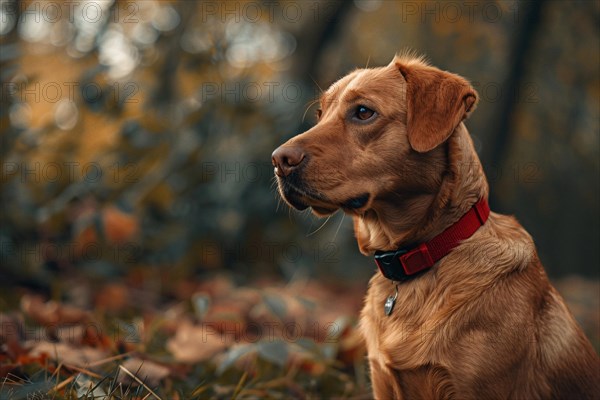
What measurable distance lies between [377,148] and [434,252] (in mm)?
546

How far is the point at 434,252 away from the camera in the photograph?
2.73m

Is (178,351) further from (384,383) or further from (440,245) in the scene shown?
(440,245)

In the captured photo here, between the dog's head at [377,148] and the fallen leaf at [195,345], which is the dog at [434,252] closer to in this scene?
the dog's head at [377,148]

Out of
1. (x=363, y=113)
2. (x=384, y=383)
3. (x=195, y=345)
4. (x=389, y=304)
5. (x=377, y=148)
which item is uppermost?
(x=363, y=113)

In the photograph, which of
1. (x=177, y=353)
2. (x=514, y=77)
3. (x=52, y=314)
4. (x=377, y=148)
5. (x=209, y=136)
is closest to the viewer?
(x=377, y=148)

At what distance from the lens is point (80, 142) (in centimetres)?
601

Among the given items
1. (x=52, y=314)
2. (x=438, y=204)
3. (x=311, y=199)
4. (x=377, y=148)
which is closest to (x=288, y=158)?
(x=311, y=199)

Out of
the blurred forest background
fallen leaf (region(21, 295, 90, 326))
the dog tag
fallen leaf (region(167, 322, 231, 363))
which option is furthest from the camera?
the blurred forest background

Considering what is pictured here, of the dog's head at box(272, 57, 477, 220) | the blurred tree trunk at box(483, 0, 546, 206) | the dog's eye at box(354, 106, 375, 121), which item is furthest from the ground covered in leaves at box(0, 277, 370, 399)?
the blurred tree trunk at box(483, 0, 546, 206)

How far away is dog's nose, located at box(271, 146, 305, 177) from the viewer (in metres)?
2.72

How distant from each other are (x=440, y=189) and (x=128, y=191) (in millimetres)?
3968

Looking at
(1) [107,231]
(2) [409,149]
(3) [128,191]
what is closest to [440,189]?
(2) [409,149]

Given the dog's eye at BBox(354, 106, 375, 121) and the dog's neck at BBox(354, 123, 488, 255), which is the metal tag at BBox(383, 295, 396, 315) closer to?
the dog's neck at BBox(354, 123, 488, 255)

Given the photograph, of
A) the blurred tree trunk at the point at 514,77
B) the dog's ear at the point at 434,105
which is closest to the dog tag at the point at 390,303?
the dog's ear at the point at 434,105
